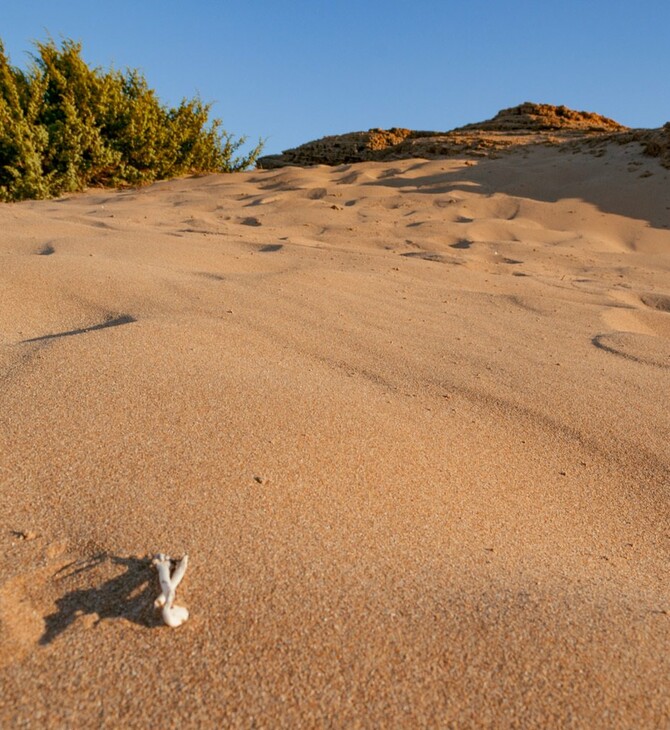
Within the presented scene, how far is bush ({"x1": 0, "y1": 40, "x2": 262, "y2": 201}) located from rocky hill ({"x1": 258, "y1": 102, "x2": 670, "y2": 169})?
2098mm

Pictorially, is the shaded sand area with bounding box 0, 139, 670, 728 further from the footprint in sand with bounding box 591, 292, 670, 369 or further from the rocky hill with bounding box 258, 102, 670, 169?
the rocky hill with bounding box 258, 102, 670, 169

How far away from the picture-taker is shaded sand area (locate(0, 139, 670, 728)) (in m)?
0.70

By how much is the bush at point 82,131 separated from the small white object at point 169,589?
6688 mm

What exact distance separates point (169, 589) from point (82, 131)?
781 centimetres

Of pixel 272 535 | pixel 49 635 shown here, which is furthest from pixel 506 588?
pixel 49 635

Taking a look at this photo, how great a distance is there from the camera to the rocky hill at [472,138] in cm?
873

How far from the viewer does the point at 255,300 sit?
Answer: 2420 millimetres

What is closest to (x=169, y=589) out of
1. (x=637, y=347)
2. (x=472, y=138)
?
(x=637, y=347)

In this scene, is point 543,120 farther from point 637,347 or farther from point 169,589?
point 169,589

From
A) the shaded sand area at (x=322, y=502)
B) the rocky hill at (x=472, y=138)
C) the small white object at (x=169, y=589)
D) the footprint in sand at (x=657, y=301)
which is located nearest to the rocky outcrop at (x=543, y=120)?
the rocky hill at (x=472, y=138)

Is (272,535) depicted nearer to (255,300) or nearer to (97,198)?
(255,300)

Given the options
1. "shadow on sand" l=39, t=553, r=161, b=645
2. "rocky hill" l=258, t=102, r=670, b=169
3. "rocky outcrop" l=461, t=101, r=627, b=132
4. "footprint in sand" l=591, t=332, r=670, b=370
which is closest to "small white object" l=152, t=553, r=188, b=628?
"shadow on sand" l=39, t=553, r=161, b=645

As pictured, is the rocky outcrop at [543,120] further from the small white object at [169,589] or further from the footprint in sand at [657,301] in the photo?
the small white object at [169,589]

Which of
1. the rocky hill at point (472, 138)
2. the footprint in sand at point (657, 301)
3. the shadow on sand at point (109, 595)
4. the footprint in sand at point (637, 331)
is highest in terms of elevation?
the rocky hill at point (472, 138)
